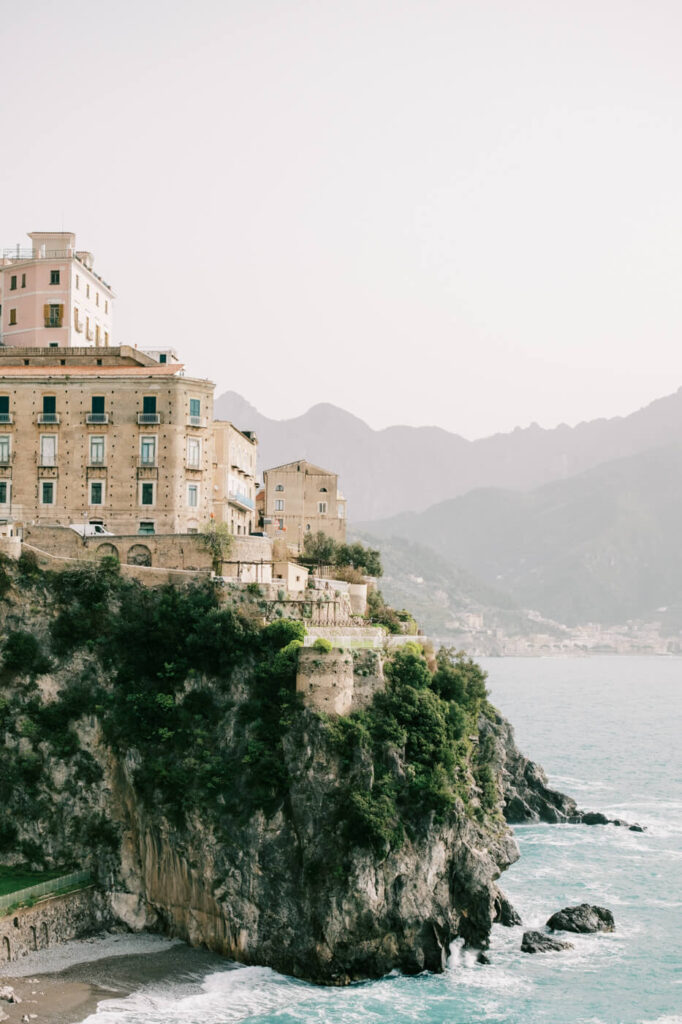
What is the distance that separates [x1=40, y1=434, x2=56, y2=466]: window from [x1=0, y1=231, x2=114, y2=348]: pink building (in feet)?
34.4

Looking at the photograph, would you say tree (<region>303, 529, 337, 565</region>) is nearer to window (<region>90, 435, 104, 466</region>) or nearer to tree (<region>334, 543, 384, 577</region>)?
tree (<region>334, 543, 384, 577</region>)

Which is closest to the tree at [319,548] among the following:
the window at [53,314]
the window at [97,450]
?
the window at [97,450]

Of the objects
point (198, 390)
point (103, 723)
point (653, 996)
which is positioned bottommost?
point (653, 996)

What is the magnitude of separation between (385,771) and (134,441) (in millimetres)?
27649

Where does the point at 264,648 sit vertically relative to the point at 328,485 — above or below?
below

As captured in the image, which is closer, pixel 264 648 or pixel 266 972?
pixel 266 972

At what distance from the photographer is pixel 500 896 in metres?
66.8

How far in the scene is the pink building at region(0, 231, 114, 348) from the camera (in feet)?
277

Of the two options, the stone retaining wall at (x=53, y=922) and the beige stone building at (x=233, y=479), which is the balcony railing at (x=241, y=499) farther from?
the stone retaining wall at (x=53, y=922)

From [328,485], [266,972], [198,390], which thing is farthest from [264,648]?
[328,485]

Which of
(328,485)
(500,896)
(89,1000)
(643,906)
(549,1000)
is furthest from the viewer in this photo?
(328,485)

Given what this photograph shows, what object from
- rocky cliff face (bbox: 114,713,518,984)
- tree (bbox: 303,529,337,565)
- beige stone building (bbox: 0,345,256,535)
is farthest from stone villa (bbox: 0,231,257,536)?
rocky cliff face (bbox: 114,713,518,984)

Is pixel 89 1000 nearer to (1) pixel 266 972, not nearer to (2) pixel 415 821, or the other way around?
(1) pixel 266 972

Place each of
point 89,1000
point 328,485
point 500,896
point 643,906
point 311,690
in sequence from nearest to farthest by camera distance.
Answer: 1. point 89,1000
2. point 311,690
3. point 500,896
4. point 643,906
5. point 328,485
